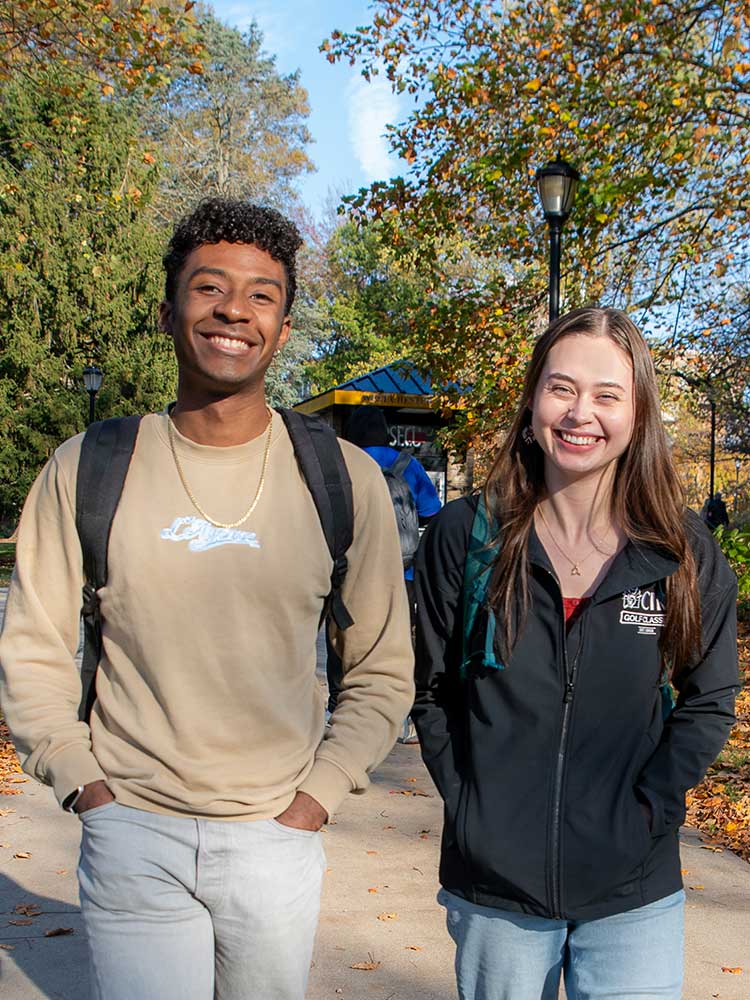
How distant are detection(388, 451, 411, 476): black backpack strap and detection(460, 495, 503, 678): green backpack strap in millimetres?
4732

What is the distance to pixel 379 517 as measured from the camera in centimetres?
246

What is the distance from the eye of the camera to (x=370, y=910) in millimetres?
4613

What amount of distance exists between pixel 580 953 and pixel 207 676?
0.97m

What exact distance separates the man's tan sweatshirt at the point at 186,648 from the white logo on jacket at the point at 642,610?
608mm

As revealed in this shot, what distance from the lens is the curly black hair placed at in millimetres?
2428

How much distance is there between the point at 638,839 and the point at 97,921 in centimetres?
110

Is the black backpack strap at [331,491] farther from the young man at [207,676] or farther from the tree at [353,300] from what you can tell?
the tree at [353,300]

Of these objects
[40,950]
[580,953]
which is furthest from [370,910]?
[580,953]

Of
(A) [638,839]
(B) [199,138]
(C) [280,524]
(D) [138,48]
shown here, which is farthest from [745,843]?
(B) [199,138]

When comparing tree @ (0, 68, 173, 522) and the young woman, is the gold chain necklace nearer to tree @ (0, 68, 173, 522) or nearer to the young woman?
the young woman

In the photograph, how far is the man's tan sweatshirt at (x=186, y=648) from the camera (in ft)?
7.06

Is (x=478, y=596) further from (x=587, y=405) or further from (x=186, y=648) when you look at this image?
(x=186, y=648)

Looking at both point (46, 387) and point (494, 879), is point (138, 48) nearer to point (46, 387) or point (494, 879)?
point (494, 879)

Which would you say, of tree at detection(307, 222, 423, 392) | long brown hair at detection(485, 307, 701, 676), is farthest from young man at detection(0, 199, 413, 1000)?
tree at detection(307, 222, 423, 392)
